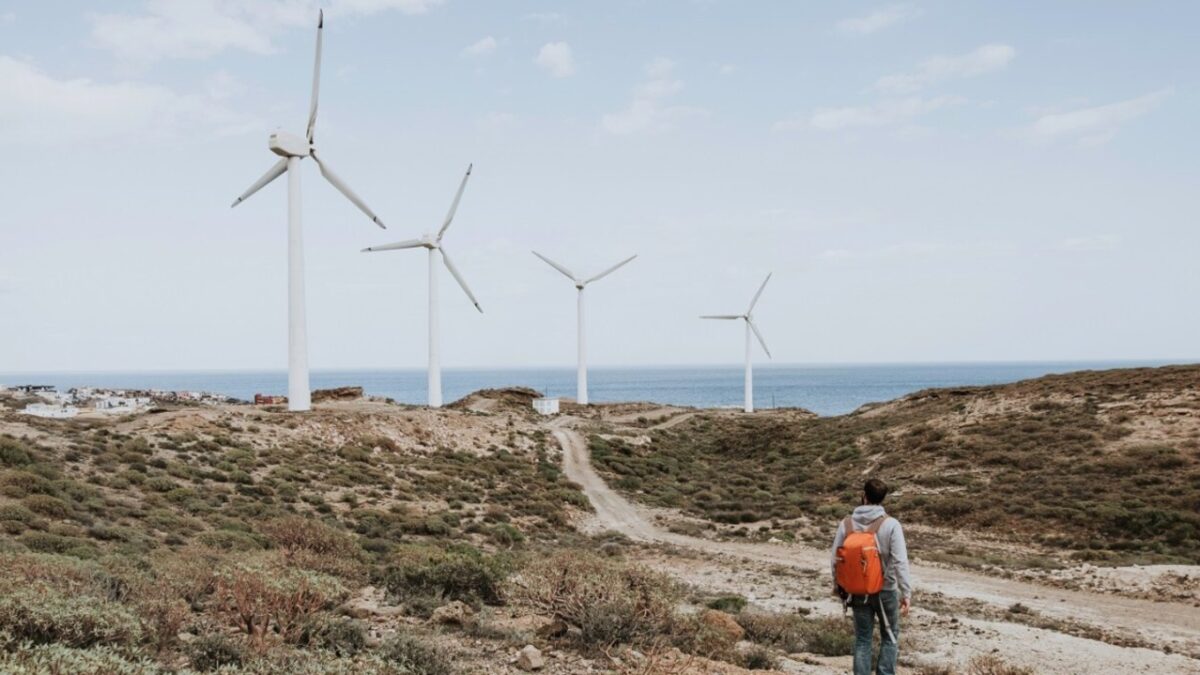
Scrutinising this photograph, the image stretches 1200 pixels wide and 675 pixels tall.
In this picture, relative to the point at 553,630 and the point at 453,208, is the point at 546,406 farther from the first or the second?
the point at 553,630

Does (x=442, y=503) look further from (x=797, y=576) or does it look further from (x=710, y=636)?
(x=710, y=636)

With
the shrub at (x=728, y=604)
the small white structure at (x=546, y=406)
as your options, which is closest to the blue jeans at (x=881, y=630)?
the shrub at (x=728, y=604)

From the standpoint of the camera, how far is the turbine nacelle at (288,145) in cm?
4872

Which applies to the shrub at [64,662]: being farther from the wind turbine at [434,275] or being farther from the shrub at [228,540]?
the wind turbine at [434,275]

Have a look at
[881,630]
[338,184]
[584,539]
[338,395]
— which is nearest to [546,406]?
[338,395]

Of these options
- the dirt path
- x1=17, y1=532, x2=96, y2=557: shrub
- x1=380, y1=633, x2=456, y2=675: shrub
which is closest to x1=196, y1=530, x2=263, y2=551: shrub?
x1=17, y1=532, x2=96, y2=557: shrub

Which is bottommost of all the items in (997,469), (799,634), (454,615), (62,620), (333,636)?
(997,469)

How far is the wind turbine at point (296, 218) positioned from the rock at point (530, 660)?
40.1 metres

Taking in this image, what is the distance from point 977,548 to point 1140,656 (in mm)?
15676

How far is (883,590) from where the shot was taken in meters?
9.09

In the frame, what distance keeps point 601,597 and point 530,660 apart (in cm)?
182

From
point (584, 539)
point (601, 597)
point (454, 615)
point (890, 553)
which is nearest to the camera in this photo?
point (890, 553)

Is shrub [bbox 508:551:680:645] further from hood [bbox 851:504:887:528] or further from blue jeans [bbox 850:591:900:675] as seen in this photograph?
hood [bbox 851:504:887:528]

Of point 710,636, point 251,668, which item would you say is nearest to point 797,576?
point 710,636
